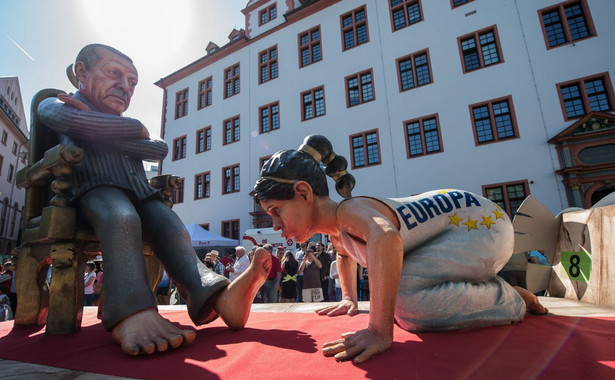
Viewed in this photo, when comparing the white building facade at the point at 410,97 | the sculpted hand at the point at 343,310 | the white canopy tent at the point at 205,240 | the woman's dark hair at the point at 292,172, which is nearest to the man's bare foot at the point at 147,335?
the woman's dark hair at the point at 292,172

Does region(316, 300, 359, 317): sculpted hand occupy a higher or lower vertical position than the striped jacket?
lower

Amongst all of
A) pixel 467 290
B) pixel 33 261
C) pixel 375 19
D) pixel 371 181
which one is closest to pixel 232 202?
pixel 371 181

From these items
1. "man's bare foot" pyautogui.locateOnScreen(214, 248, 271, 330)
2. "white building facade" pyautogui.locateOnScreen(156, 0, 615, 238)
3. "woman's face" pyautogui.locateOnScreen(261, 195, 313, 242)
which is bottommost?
"man's bare foot" pyautogui.locateOnScreen(214, 248, 271, 330)

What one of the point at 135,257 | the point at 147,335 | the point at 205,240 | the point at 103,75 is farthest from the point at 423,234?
the point at 205,240

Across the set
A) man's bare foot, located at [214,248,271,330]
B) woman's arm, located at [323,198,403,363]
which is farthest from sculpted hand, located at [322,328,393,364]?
man's bare foot, located at [214,248,271,330]

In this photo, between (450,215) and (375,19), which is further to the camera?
(375,19)

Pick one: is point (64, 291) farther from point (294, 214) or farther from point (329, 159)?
point (329, 159)

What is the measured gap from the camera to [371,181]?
12078 millimetres

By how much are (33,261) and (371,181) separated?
1091 centimetres

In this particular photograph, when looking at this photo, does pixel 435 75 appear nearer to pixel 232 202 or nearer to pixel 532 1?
pixel 532 1

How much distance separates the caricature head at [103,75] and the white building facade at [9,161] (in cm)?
2706

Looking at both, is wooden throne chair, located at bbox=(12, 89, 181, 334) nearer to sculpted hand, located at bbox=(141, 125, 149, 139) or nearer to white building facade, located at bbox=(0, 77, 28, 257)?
sculpted hand, located at bbox=(141, 125, 149, 139)

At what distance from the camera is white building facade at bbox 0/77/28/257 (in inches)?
882

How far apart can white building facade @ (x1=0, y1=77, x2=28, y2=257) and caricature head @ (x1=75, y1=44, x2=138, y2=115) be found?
88.8ft
